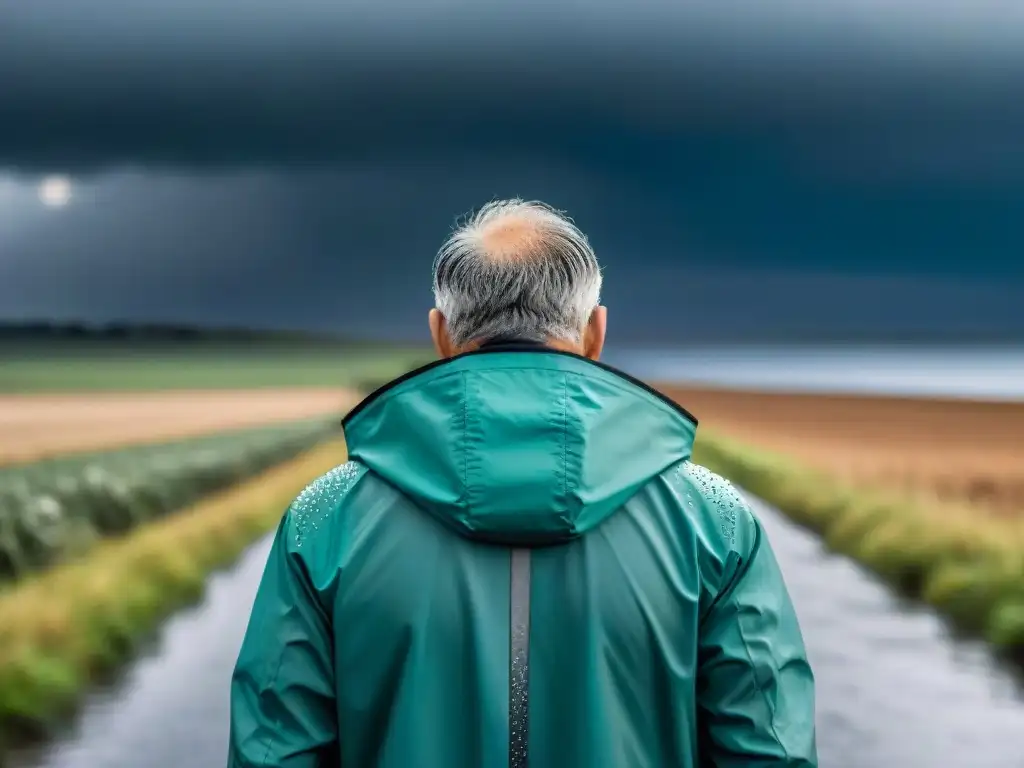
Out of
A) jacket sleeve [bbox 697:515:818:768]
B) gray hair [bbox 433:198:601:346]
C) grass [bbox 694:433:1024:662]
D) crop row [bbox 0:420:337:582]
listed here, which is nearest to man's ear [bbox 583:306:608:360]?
gray hair [bbox 433:198:601:346]

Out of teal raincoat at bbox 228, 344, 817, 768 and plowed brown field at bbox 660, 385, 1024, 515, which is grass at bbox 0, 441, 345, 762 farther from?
plowed brown field at bbox 660, 385, 1024, 515

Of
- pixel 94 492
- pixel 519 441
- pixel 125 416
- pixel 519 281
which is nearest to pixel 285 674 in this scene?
pixel 519 441

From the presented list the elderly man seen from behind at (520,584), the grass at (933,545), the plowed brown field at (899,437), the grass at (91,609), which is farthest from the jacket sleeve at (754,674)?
the plowed brown field at (899,437)

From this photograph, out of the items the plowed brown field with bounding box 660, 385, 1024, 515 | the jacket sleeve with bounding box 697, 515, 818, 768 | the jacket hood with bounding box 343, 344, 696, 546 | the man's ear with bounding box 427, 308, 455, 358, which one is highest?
the man's ear with bounding box 427, 308, 455, 358

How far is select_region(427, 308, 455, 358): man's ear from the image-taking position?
7.50 ft

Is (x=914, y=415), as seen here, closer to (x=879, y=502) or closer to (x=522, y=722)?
(x=879, y=502)

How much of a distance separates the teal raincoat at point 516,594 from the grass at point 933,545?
7.70m

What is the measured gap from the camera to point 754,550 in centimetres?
217

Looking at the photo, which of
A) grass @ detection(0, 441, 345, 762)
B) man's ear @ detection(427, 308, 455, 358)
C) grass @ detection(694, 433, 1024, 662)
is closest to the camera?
man's ear @ detection(427, 308, 455, 358)

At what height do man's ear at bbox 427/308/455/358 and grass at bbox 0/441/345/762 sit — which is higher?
man's ear at bbox 427/308/455/358

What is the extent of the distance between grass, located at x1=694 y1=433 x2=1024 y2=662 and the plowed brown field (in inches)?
73.2

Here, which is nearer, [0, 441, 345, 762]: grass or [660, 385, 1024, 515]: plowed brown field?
[0, 441, 345, 762]: grass

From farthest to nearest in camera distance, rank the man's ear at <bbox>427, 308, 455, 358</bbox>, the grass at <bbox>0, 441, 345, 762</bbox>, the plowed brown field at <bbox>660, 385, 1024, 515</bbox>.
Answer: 1. the plowed brown field at <bbox>660, 385, 1024, 515</bbox>
2. the grass at <bbox>0, 441, 345, 762</bbox>
3. the man's ear at <bbox>427, 308, 455, 358</bbox>

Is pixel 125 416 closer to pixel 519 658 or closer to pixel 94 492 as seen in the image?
pixel 94 492
